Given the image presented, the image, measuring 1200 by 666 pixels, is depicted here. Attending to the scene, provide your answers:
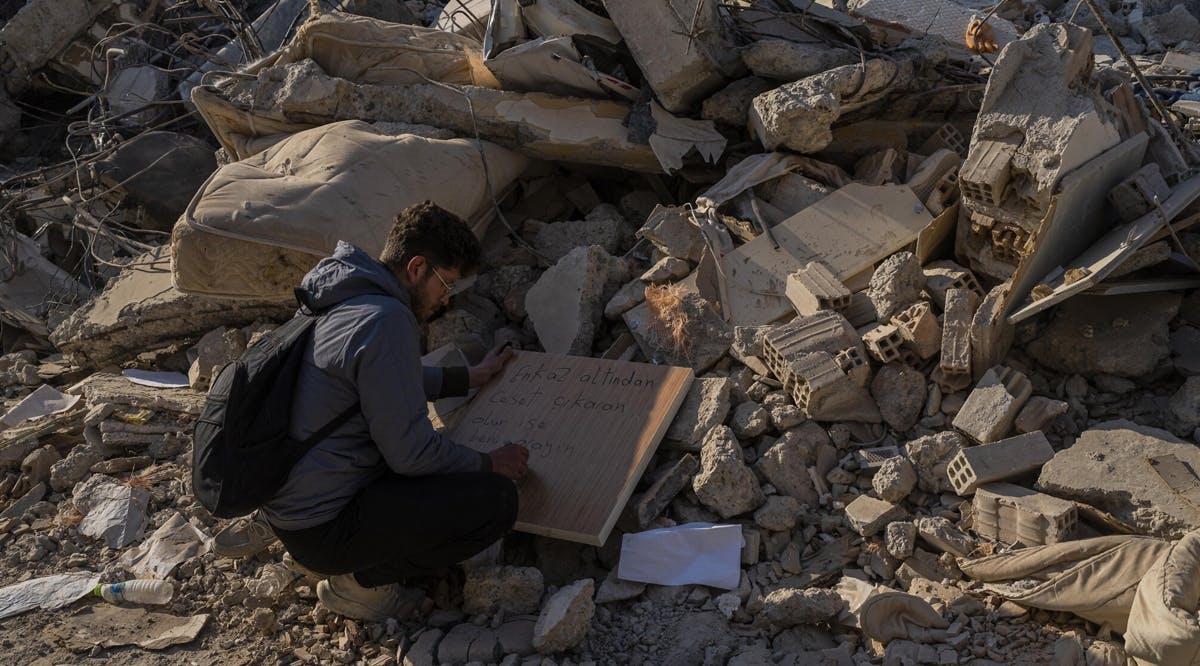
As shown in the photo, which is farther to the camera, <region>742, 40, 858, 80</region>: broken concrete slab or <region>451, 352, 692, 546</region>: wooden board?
<region>742, 40, 858, 80</region>: broken concrete slab

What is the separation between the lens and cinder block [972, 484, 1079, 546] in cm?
305

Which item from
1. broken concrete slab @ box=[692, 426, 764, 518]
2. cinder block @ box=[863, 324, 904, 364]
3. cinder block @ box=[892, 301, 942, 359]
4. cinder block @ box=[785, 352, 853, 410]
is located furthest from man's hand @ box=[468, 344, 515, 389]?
cinder block @ box=[892, 301, 942, 359]

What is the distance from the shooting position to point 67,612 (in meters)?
3.60

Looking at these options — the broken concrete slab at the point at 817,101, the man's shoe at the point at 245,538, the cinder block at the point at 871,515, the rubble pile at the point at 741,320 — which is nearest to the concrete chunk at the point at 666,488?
the rubble pile at the point at 741,320

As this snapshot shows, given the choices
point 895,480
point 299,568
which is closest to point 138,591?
point 299,568

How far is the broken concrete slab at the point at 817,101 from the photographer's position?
4.19 m

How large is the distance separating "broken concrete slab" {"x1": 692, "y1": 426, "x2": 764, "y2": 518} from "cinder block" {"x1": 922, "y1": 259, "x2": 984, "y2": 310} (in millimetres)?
1083

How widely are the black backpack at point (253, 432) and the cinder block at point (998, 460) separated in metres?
2.01

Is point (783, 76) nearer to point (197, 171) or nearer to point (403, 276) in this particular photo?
point (403, 276)

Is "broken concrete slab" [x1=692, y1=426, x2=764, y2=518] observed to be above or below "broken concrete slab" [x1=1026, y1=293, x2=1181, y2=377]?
below

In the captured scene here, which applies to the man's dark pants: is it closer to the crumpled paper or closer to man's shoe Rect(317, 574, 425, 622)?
man's shoe Rect(317, 574, 425, 622)

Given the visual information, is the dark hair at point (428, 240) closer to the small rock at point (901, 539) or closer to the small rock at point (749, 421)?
the small rock at point (749, 421)

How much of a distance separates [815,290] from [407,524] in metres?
1.84

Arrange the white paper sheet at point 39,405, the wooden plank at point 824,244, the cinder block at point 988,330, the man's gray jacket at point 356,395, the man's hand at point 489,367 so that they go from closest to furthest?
the man's gray jacket at point 356,395
the cinder block at point 988,330
the man's hand at point 489,367
the wooden plank at point 824,244
the white paper sheet at point 39,405
